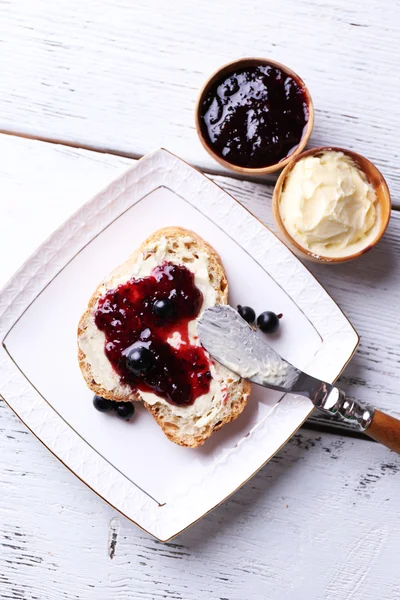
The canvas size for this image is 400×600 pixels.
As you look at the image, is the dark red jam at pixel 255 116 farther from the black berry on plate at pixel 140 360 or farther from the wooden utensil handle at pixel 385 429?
the wooden utensil handle at pixel 385 429

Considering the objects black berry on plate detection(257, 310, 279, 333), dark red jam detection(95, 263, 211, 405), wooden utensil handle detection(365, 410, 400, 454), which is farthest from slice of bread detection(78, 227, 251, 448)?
wooden utensil handle detection(365, 410, 400, 454)

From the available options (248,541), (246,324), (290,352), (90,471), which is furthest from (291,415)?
(90,471)

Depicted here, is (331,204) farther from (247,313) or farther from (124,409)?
(124,409)

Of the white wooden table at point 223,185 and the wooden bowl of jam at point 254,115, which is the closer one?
the wooden bowl of jam at point 254,115

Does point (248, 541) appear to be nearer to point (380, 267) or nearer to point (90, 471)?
point (90, 471)

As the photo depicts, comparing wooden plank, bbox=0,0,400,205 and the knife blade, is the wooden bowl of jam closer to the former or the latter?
wooden plank, bbox=0,0,400,205

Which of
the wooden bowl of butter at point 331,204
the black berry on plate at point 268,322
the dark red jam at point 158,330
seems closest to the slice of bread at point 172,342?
the dark red jam at point 158,330
